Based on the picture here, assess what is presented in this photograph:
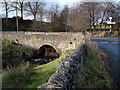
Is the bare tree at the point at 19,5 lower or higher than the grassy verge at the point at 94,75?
higher

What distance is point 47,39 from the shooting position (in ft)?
60.9

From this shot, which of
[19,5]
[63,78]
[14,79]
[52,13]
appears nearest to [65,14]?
[52,13]

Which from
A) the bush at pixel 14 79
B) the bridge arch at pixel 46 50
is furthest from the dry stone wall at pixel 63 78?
the bridge arch at pixel 46 50

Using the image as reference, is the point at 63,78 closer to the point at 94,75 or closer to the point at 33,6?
the point at 94,75

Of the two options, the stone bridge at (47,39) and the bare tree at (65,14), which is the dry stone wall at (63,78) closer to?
the stone bridge at (47,39)

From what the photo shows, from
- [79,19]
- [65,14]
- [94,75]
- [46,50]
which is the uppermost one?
[65,14]

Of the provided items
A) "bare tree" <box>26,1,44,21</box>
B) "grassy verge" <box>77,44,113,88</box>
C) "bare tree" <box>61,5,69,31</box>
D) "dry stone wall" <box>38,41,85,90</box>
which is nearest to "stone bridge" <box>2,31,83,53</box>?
"grassy verge" <box>77,44,113,88</box>

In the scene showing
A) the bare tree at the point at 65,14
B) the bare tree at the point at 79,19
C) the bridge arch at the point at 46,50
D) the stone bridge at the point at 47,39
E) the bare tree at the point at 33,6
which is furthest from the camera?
the bare tree at the point at 33,6

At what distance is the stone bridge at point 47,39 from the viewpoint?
17.4 m

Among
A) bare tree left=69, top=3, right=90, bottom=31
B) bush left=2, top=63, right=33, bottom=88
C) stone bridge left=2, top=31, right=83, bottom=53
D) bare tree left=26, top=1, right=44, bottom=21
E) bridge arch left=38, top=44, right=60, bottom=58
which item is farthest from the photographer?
bare tree left=26, top=1, right=44, bottom=21

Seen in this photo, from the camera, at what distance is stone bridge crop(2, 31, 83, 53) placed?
1739cm

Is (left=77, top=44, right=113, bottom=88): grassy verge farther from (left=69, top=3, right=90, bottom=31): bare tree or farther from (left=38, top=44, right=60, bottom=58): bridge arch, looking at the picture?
(left=69, top=3, right=90, bottom=31): bare tree

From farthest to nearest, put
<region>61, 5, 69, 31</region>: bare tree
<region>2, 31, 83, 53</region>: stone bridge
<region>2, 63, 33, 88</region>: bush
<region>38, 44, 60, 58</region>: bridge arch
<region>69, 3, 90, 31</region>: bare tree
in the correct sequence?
1. <region>61, 5, 69, 31</region>: bare tree
2. <region>69, 3, 90, 31</region>: bare tree
3. <region>38, 44, 60, 58</region>: bridge arch
4. <region>2, 31, 83, 53</region>: stone bridge
5. <region>2, 63, 33, 88</region>: bush

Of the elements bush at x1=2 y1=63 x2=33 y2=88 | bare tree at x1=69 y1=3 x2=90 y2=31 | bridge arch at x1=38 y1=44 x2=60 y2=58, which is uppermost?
bare tree at x1=69 y1=3 x2=90 y2=31
